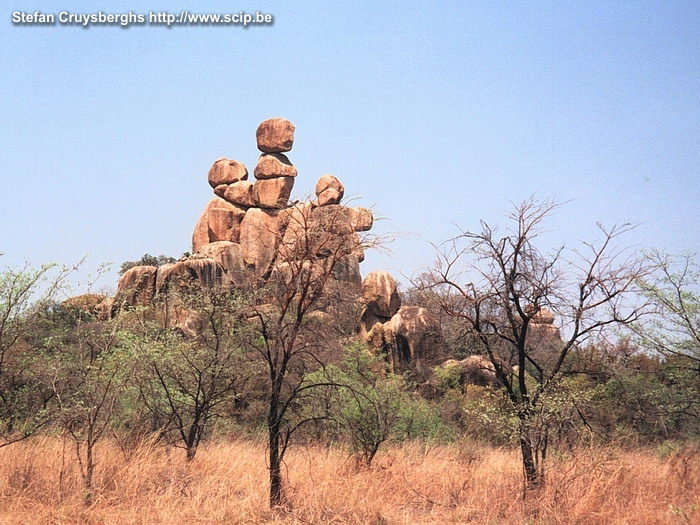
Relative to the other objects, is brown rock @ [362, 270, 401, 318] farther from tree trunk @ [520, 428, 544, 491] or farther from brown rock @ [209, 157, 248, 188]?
tree trunk @ [520, 428, 544, 491]

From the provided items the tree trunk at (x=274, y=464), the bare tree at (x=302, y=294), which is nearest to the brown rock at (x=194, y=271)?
the bare tree at (x=302, y=294)

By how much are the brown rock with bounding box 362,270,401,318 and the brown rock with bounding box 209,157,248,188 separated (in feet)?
37.6

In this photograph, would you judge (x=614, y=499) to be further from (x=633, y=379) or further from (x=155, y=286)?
(x=155, y=286)

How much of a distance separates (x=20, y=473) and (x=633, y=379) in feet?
47.4

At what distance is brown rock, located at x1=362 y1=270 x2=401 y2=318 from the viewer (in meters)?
28.5

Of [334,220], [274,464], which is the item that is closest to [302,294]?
[334,220]

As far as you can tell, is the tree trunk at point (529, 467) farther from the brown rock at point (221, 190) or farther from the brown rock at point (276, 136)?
the brown rock at point (221, 190)

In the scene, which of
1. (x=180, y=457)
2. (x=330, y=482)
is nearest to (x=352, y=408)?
(x=180, y=457)

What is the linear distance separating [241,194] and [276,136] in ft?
10.9

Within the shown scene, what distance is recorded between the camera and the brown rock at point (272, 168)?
35.7 metres

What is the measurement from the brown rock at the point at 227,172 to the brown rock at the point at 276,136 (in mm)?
1728

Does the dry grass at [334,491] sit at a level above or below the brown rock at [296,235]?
below

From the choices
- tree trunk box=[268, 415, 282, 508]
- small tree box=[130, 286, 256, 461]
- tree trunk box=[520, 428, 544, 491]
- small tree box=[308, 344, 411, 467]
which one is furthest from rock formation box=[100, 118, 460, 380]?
tree trunk box=[520, 428, 544, 491]

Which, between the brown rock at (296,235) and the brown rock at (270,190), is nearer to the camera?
the brown rock at (296,235)
